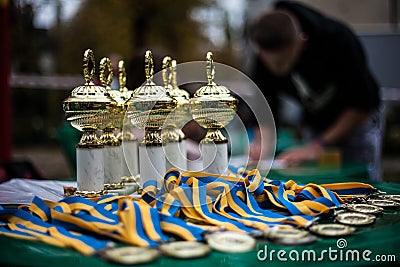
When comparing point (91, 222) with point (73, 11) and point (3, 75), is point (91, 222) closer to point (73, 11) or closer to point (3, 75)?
point (3, 75)

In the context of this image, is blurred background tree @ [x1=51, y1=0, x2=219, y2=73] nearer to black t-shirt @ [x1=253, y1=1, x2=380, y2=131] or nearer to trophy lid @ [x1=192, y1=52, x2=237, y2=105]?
black t-shirt @ [x1=253, y1=1, x2=380, y2=131]

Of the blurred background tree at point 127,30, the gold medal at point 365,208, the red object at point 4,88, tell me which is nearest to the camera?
the gold medal at point 365,208

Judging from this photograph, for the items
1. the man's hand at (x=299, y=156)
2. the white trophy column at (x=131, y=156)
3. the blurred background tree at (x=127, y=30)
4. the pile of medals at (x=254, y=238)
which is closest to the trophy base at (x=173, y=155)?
the white trophy column at (x=131, y=156)

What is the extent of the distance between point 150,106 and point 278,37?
46.4 inches

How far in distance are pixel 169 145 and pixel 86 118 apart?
213 mm

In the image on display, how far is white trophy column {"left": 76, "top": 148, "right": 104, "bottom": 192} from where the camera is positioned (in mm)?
1081

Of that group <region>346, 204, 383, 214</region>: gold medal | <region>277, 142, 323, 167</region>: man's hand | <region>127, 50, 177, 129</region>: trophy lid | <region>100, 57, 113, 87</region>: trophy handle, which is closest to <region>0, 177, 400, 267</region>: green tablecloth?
<region>346, 204, 383, 214</region>: gold medal

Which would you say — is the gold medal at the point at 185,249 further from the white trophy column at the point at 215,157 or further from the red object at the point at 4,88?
the red object at the point at 4,88

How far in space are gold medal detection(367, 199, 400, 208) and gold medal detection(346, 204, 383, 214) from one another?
0.08 feet

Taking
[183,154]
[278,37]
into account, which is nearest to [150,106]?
[183,154]

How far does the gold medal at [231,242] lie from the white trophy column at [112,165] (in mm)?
459

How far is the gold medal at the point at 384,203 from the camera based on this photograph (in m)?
1.05

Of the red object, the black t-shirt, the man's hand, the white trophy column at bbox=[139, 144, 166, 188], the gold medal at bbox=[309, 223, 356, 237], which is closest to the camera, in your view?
the gold medal at bbox=[309, 223, 356, 237]

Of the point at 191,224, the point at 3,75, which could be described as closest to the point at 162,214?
the point at 191,224
